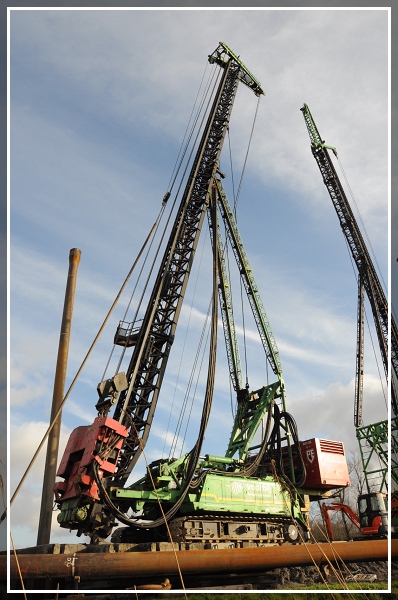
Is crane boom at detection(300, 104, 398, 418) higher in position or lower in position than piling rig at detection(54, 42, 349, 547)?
higher

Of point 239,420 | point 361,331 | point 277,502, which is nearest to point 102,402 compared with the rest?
point 277,502

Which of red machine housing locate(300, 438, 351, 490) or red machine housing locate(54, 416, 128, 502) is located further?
red machine housing locate(300, 438, 351, 490)

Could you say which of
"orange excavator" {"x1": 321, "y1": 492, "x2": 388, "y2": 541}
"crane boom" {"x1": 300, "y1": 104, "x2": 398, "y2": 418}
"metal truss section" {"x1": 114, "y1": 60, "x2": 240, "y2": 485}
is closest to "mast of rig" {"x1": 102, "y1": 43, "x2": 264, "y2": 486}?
"metal truss section" {"x1": 114, "y1": 60, "x2": 240, "y2": 485}

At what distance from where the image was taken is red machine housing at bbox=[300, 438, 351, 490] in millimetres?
19375

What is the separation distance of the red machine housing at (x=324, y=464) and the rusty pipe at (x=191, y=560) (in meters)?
14.3

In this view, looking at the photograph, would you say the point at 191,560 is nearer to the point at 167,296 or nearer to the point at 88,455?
the point at 88,455

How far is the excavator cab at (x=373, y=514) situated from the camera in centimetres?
2296

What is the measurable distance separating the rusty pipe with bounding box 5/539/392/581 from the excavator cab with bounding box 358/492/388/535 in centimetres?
1994

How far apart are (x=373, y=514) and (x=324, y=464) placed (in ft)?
22.5

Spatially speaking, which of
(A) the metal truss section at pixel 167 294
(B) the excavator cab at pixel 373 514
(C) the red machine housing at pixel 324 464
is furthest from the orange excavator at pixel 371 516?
(A) the metal truss section at pixel 167 294

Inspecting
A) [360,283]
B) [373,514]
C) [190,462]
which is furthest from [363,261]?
[190,462]

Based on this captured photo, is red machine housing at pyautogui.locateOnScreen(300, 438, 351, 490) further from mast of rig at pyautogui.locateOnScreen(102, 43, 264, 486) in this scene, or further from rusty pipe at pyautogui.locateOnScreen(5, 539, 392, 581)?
rusty pipe at pyautogui.locateOnScreen(5, 539, 392, 581)

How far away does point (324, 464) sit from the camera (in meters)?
19.6

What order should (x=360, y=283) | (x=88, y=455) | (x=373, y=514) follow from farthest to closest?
1. (x=360, y=283)
2. (x=373, y=514)
3. (x=88, y=455)
